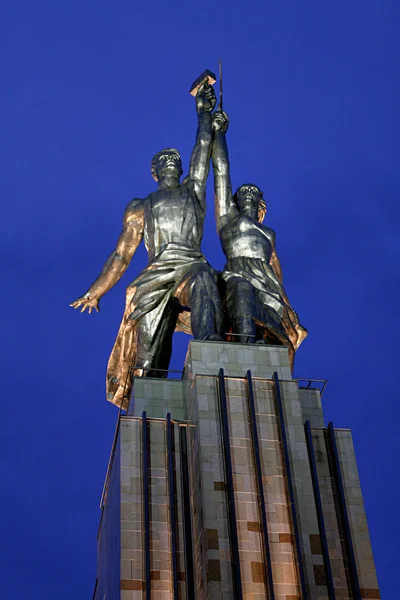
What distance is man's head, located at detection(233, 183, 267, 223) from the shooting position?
2173 cm

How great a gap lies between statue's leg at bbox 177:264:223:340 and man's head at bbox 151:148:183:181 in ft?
9.74

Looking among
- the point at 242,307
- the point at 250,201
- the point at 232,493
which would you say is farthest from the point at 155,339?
the point at 232,493

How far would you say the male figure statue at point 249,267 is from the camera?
739 inches

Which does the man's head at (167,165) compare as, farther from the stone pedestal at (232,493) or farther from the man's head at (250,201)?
the stone pedestal at (232,493)

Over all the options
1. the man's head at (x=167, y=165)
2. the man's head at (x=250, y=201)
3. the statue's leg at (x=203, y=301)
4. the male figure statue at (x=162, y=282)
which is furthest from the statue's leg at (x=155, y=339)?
the man's head at (x=250, y=201)

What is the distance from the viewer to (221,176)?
73.5 feet

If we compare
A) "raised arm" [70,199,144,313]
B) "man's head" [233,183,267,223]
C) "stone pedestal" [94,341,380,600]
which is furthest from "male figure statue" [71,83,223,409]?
"stone pedestal" [94,341,380,600]

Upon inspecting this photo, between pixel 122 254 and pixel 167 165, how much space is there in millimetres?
2182

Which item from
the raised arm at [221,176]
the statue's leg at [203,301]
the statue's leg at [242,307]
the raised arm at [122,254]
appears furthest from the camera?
the raised arm at [221,176]

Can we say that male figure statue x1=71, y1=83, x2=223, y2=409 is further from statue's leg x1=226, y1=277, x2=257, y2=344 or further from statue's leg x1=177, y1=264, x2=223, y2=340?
statue's leg x1=226, y1=277, x2=257, y2=344

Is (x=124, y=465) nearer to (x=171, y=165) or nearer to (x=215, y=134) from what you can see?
(x=171, y=165)

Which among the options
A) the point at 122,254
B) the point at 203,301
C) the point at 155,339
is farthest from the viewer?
the point at 122,254

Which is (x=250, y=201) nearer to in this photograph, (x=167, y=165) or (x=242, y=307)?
(x=167, y=165)

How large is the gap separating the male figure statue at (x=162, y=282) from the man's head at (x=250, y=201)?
2.81ft
